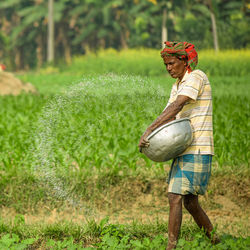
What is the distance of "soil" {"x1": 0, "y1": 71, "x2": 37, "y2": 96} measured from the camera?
44.0ft

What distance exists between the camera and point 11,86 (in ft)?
45.1

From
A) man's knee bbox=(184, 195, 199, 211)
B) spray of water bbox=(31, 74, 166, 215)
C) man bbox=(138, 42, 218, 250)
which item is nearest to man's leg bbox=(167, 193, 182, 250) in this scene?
man bbox=(138, 42, 218, 250)

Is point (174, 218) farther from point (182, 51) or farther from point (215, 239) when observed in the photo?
point (182, 51)

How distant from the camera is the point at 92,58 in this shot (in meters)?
25.4

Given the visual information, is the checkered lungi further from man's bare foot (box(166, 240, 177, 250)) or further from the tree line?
the tree line

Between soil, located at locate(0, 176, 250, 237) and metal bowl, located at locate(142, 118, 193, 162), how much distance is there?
165cm

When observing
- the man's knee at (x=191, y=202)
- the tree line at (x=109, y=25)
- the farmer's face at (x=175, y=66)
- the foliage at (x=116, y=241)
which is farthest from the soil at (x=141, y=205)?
the tree line at (x=109, y=25)

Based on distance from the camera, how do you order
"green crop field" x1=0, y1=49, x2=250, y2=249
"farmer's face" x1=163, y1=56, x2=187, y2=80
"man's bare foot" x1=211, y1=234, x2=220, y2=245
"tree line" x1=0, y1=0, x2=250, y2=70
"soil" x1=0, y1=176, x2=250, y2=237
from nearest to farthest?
"farmer's face" x1=163, y1=56, x2=187, y2=80 < "man's bare foot" x1=211, y1=234, x2=220, y2=245 < "green crop field" x1=0, y1=49, x2=250, y2=249 < "soil" x1=0, y1=176, x2=250, y2=237 < "tree line" x1=0, y1=0, x2=250, y2=70

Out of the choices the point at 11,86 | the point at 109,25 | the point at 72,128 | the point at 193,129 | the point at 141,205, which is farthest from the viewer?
the point at 109,25

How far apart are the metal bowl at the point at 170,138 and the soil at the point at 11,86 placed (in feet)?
34.8

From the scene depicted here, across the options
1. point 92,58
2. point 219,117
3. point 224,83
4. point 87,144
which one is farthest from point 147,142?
point 92,58

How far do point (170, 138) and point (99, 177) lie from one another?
82.8 inches

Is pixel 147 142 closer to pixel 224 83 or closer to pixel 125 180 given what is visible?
pixel 125 180

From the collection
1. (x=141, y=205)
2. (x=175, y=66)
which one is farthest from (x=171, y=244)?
(x=141, y=205)
